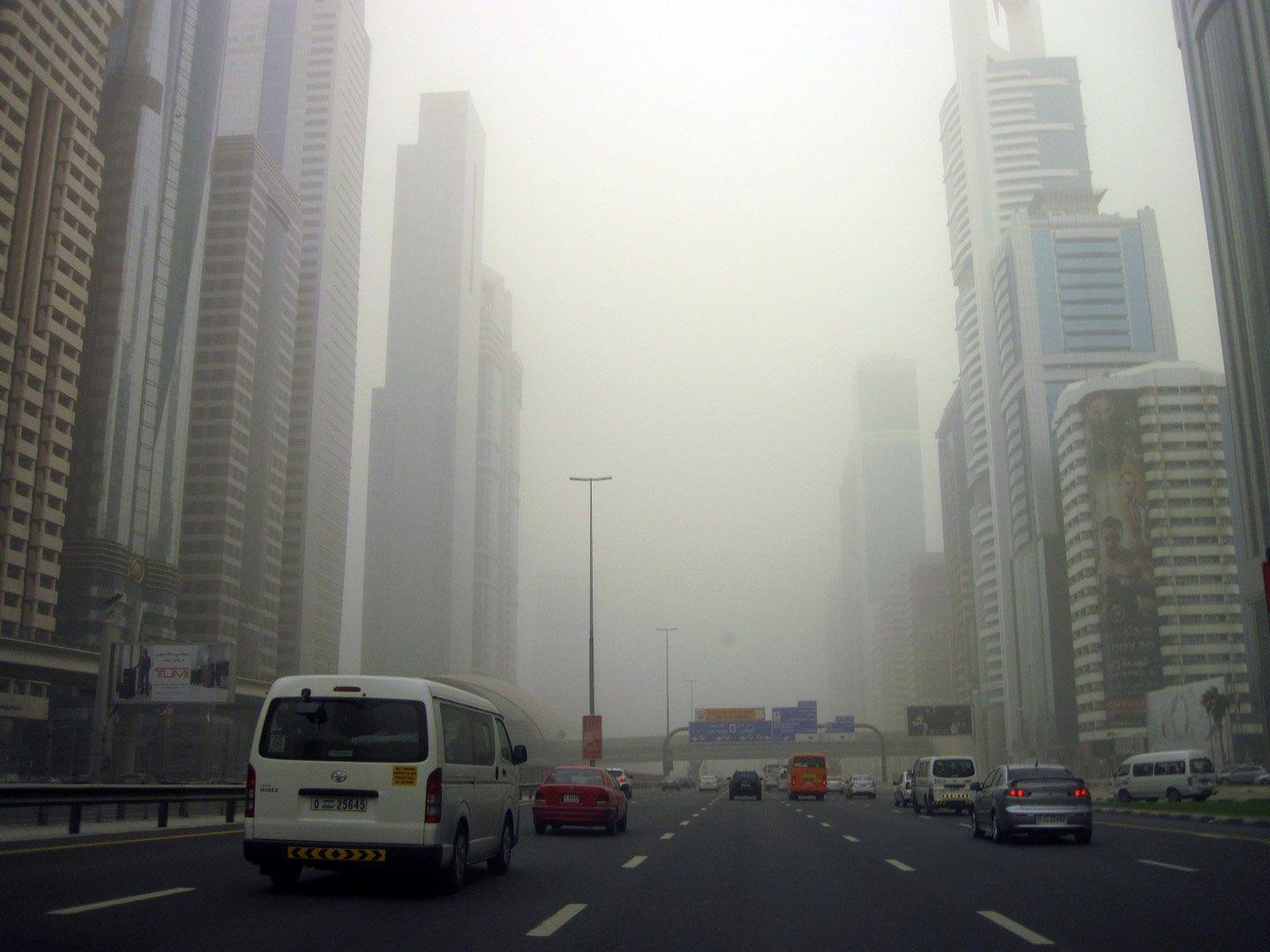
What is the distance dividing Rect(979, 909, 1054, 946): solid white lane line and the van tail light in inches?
203

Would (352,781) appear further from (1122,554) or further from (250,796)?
(1122,554)

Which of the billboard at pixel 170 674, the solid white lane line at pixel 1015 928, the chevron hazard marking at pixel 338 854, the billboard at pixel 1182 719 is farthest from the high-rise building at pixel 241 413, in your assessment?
the solid white lane line at pixel 1015 928

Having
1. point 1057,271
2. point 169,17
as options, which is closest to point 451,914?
point 169,17

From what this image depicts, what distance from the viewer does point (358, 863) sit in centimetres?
1109

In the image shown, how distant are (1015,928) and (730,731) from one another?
305 ft

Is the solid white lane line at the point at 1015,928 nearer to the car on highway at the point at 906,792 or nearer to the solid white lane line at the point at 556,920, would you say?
the solid white lane line at the point at 556,920

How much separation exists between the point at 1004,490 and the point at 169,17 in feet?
456

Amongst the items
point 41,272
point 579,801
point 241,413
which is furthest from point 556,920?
point 241,413

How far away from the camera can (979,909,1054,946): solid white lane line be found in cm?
899

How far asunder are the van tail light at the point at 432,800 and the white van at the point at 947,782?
26453 millimetres

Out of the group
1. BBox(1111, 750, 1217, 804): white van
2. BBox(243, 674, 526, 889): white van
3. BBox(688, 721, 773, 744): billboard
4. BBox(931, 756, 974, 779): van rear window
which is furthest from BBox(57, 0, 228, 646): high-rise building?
BBox(243, 674, 526, 889): white van

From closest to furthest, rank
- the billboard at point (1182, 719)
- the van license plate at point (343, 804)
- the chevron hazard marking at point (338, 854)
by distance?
the chevron hazard marking at point (338, 854)
the van license plate at point (343, 804)
the billboard at point (1182, 719)

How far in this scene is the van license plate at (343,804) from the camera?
11.2 metres

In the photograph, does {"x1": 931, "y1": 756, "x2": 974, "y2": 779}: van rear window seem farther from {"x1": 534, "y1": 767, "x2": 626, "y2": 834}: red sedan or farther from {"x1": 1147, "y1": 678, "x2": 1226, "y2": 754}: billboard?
{"x1": 1147, "y1": 678, "x2": 1226, "y2": 754}: billboard
